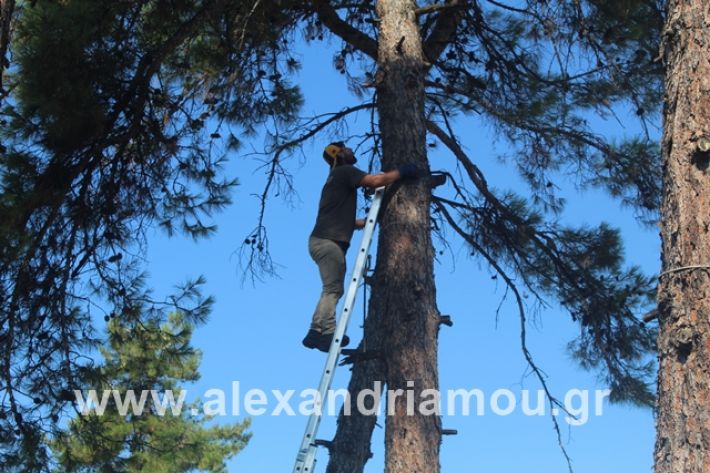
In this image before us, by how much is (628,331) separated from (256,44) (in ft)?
12.6

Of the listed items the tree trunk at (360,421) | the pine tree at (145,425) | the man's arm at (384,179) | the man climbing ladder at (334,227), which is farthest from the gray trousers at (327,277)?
the pine tree at (145,425)

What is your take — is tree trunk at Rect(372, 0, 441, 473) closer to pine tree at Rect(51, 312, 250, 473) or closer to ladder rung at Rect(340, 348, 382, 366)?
ladder rung at Rect(340, 348, 382, 366)

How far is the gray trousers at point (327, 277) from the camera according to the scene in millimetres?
6109

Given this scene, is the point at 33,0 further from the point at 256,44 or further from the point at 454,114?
the point at 454,114

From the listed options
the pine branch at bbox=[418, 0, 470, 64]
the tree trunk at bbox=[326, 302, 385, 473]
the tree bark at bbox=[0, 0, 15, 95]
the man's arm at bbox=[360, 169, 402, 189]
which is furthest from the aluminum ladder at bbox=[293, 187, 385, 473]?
the tree bark at bbox=[0, 0, 15, 95]

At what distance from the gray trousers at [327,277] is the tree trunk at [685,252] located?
86.8 inches

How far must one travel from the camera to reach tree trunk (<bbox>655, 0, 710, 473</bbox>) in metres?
4.27

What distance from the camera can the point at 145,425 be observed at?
672 inches

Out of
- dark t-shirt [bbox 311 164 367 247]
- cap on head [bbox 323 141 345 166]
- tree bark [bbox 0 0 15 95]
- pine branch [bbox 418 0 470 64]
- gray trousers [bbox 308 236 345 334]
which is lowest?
gray trousers [bbox 308 236 345 334]

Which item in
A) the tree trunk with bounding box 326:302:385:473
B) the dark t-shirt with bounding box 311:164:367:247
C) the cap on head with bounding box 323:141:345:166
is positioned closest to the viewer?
the tree trunk with bounding box 326:302:385:473

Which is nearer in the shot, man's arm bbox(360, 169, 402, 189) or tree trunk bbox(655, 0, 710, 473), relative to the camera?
tree trunk bbox(655, 0, 710, 473)

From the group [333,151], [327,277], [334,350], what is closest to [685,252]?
[334,350]

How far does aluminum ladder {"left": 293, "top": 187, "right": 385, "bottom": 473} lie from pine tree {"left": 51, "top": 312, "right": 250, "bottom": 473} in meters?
1.89

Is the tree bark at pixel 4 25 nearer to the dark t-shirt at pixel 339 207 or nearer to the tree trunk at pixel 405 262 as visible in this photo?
the dark t-shirt at pixel 339 207
